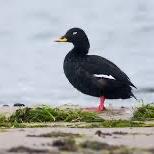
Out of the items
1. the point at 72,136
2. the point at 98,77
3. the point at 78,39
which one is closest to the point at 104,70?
the point at 98,77

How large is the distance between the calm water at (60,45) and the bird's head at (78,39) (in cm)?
179

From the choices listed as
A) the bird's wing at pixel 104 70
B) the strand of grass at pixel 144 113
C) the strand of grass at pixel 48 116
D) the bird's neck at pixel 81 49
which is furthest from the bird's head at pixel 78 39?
the strand of grass at pixel 48 116

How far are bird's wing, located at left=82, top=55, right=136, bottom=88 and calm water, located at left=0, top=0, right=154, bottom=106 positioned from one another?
262 cm

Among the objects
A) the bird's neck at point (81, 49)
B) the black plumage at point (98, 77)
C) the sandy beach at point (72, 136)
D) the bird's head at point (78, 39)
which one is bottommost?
the sandy beach at point (72, 136)

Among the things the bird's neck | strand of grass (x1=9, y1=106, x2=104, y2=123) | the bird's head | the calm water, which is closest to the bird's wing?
the bird's neck

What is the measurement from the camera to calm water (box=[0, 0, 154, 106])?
66.0ft

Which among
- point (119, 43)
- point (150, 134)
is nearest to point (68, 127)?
point (150, 134)

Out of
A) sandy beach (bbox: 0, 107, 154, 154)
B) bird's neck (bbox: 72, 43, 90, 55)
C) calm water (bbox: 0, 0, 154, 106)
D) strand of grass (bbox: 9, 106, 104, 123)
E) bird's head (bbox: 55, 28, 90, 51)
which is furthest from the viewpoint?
calm water (bbox: 0, 0, 154, 106)

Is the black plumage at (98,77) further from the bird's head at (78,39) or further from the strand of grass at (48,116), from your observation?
the strand of grass at (48,116)

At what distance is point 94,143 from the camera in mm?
7789

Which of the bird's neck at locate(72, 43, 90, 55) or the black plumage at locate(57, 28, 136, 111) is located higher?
the bird's neck at locate(72, 43, 90, 55)

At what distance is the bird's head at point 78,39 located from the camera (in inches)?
579

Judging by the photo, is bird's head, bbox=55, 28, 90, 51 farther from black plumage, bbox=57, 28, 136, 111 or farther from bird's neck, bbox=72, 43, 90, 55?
Result: black plumage, bbox=57, 28, 136, 111

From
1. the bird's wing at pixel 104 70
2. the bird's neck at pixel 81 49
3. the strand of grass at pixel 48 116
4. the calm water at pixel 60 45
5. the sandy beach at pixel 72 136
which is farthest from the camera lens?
the calm water at pixel 60 45
